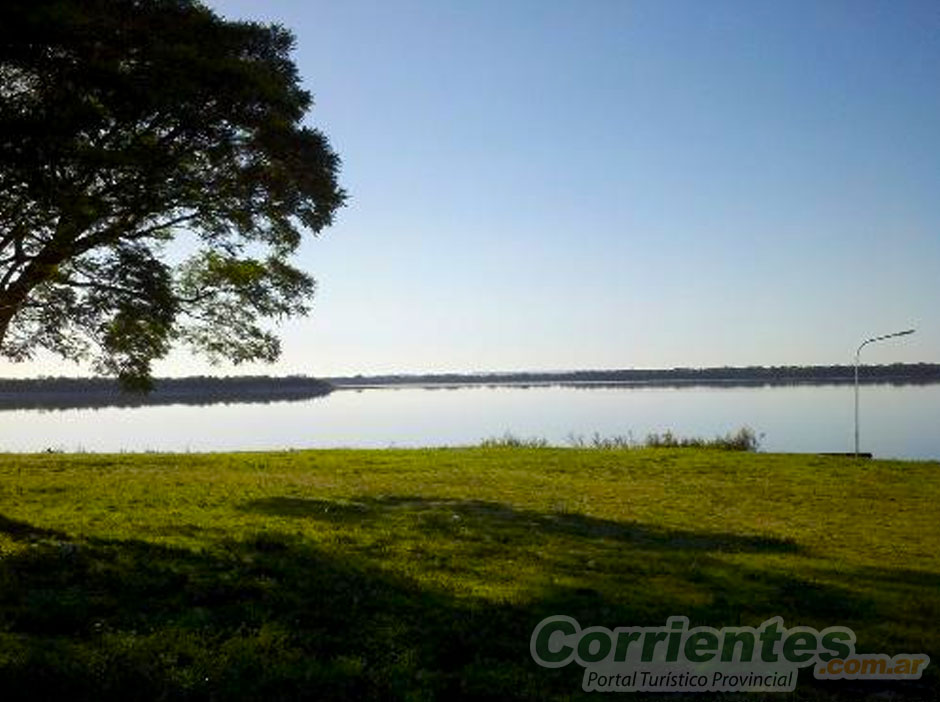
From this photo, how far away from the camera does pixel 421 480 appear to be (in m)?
28.2

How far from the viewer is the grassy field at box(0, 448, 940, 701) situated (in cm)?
838

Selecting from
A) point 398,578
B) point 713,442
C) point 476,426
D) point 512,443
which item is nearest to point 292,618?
point 398,578

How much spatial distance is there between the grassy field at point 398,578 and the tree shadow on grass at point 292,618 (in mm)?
33

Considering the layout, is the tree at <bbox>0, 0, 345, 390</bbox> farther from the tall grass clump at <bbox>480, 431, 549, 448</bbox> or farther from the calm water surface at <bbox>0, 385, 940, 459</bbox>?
the calm water surface at <bbox>0, 385, 940, 459</bbox>

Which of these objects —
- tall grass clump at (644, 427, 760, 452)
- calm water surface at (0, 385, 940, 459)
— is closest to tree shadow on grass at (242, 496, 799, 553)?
tall grass clump at (644, 427, 760, 452)

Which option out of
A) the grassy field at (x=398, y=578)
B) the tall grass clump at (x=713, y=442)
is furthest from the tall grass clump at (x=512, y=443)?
the grassy field at (x=398, y=578)

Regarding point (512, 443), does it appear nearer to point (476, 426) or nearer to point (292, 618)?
point (292, 618)

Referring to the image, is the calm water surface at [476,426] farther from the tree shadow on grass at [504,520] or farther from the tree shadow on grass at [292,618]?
the tree shadow on grass at [292,618]

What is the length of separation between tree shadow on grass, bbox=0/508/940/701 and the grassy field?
3cm

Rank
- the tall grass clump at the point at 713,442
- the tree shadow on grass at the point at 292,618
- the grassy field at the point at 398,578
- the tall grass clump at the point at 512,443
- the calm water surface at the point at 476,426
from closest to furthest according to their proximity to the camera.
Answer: the tree shadow on grass at the point at 292,618
the grassy field at the point at 398,578
the tall grass clump at the point at 512,443
the tall grass clump at the point at 713,442
the calm water surface at the point at 476,426

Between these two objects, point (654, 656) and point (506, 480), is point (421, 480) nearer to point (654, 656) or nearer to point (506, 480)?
point (506, 480)

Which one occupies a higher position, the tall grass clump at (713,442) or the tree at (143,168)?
the tree at (143,168)

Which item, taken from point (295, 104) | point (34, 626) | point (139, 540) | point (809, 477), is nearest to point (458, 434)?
point (809, 477)

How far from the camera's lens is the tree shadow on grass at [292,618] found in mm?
8070
